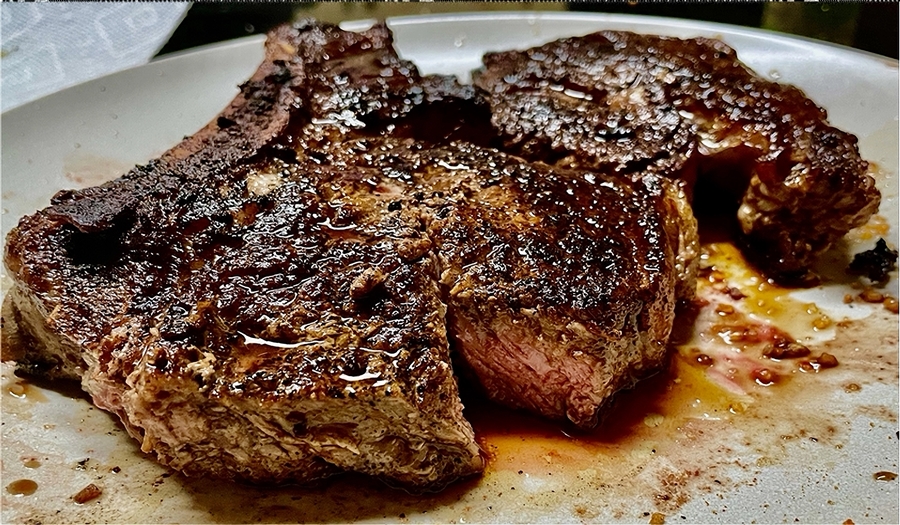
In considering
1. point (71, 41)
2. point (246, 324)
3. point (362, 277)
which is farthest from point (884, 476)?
point (71, 41)

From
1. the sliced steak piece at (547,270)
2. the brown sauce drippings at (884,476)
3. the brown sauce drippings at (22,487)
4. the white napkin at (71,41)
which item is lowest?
the brown sauce drippings at (884,476)

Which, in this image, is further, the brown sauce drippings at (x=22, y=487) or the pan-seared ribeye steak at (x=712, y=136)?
the pan-seared ribeye steak at (x=712, y=136)

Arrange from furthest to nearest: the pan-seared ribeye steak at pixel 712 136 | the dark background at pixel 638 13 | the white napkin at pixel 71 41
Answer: the dark background at pixel 638 13
the white napkin at pixel 71 41
the pan-seared ribeye steak at pixel 712 136

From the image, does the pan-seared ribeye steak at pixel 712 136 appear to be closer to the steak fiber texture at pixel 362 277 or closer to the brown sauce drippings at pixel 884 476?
the steak fiber texture at pixel 362 277

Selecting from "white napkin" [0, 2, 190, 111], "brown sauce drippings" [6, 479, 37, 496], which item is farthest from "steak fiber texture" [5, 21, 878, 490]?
"white napkin" [0, 2, 190, 111]

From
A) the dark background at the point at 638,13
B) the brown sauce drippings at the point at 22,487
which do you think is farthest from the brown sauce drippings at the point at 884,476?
the dark background at the point at 638,13

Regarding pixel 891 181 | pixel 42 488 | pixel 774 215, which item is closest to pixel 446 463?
pixel 42 488

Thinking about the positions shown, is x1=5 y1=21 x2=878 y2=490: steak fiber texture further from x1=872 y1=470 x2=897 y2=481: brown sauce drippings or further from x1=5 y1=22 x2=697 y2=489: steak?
x1=872 y1=470 x2=897 y2=481: brown sauce drippings
